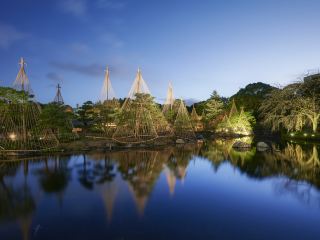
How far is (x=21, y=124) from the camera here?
2592cm

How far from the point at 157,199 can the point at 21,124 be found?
18923mm

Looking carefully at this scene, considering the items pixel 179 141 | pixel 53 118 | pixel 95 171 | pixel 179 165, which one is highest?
pixel 53 118

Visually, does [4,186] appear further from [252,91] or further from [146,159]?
[252,91]

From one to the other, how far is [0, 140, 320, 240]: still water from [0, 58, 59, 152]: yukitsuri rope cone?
13.3 feet

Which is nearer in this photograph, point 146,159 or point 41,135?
point 146,159

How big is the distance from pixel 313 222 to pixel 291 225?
0.93 meters

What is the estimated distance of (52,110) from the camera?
87.1 feet

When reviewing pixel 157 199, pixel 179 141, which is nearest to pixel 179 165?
pixel 157 199

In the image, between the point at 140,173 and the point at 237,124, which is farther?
the point at 237,124

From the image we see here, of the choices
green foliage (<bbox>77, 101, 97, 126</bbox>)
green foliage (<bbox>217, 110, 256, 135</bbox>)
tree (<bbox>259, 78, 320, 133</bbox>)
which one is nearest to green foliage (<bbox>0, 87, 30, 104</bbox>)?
green foliage (<bbox>77, 101, 97, 126</bbox>)

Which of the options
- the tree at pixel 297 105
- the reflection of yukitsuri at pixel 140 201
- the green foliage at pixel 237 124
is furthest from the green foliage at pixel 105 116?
the green foliage at pixel 237 124

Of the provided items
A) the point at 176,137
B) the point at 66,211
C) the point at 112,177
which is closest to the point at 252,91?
the point at 176,137

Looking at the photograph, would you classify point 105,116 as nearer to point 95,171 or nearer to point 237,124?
point 95,171

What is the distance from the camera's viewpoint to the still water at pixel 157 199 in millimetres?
9055
